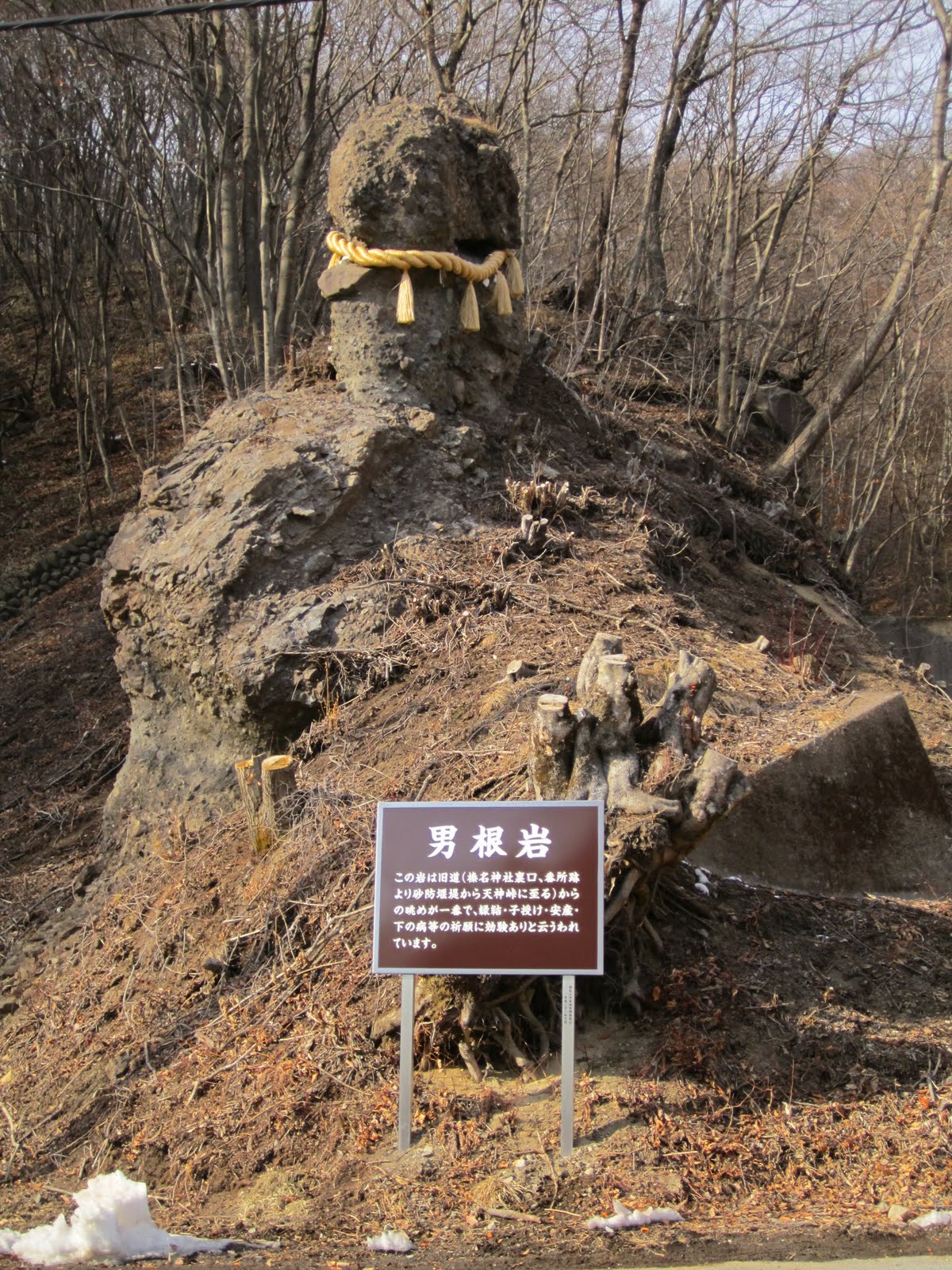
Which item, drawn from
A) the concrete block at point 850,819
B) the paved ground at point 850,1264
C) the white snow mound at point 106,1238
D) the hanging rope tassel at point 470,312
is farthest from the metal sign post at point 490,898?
the hanging rope tassel at point 470,312

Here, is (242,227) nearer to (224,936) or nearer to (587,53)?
(587,53)

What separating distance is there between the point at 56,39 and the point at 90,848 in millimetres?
12773

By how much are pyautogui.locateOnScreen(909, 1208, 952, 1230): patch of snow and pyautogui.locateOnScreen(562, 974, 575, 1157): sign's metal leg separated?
1.22m

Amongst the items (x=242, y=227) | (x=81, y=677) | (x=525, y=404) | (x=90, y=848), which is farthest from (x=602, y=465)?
(x=242, y=227)

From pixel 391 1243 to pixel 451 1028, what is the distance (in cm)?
107

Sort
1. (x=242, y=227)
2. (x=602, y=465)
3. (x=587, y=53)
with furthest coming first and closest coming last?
(x=587, y=53), (x=242, y=227), (x=602, y=465)

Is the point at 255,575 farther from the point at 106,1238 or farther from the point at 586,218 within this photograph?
the point at 586,218

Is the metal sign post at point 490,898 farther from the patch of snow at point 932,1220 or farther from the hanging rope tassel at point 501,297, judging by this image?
the hanging rope tassel at point 501,297

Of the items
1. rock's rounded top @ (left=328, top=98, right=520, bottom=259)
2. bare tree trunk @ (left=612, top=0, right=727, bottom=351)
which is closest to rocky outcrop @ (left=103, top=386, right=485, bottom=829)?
rock's rounded top @ (left=328, top=98, right=520, bottom=259)

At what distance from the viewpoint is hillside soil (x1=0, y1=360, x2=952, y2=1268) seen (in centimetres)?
436

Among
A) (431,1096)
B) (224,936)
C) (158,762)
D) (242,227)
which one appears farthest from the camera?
(242,227)

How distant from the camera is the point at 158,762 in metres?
7.94

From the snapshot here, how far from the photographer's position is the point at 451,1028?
16.5 ft

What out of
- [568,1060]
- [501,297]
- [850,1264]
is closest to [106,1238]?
[568,1060]
